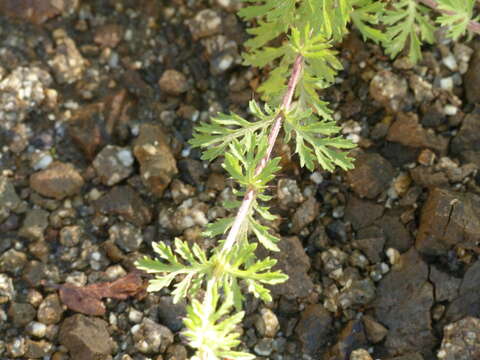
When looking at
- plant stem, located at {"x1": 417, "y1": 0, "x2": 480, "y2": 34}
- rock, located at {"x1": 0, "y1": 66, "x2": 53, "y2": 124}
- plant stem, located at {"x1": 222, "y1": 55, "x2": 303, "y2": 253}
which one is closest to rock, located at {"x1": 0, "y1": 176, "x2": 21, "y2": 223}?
rock, located at {"x1": 0, "y1": 66, "x2": 53, "y2": 124}

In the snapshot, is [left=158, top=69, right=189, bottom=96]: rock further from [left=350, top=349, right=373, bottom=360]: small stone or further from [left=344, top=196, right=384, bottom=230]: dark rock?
[left=350, top=349, right=373, bottom=360]: small stone

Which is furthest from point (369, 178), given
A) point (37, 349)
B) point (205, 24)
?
point (37, 349)

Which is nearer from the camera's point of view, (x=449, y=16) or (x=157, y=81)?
(x=449, y=16)

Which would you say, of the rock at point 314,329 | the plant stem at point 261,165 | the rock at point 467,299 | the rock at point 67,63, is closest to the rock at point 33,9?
the rock at point 67,63

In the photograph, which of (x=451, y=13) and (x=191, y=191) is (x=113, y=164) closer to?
(x=191, y=191)

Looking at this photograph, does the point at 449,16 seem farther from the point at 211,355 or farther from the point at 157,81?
the point at 211,355

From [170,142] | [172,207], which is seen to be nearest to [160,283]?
[172,207]
